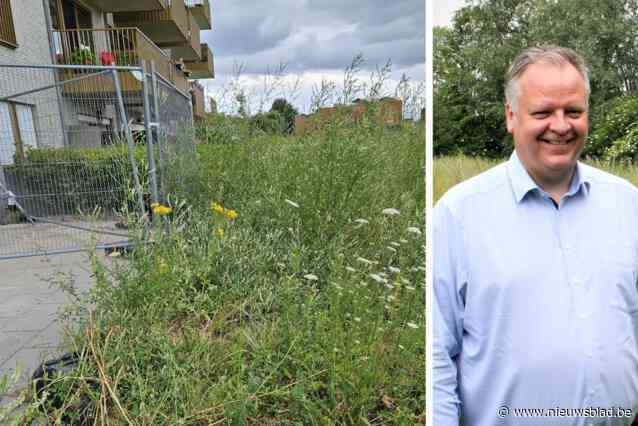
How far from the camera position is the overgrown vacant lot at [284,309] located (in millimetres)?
1625

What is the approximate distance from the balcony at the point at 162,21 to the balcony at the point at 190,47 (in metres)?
0.42

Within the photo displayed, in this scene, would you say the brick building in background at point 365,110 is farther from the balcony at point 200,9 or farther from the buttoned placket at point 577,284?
the balcony at point 200,9

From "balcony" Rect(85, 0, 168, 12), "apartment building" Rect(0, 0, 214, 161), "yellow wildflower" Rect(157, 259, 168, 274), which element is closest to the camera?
"yellow wildflower" Rect(157, 259, 168, 274)

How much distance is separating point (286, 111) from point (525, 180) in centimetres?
328

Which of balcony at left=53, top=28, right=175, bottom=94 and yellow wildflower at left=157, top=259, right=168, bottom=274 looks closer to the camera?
yellow wildflower at left=157, top=259, right=168, bottom=274

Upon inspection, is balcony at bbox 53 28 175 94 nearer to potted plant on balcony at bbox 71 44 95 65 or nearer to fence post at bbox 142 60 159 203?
potted plant on balcony at bbox 71 44 95 65

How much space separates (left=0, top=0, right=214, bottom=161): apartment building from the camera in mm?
4777

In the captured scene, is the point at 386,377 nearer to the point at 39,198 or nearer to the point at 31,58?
the point at 39,198

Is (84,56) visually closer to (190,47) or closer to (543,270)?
(190,47)

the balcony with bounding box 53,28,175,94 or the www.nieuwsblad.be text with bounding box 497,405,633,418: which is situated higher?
the balcony with bounding box 53,28,175,94

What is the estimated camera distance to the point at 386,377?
168 cm

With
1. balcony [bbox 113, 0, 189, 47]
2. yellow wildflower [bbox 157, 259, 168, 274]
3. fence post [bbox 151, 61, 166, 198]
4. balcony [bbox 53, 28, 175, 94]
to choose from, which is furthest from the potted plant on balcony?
yellow wildflower [bbox 157, 259, 168, 274]

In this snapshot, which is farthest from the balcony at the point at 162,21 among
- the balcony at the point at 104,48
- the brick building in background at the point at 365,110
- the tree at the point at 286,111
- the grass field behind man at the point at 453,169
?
the grass field behind man at the point at 453,169

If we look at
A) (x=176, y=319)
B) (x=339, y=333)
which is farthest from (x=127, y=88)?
(x=339, y=333)
